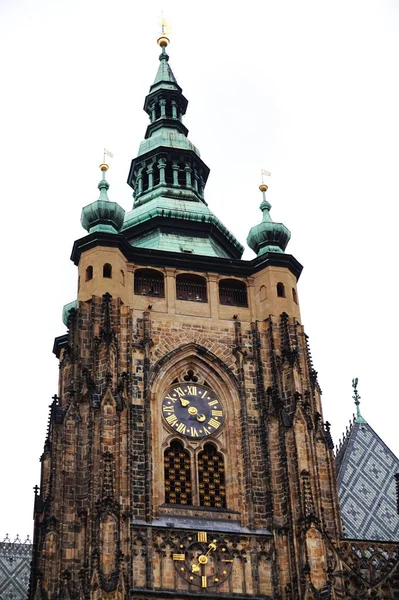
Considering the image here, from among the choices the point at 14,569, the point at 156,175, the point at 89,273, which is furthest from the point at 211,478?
the point at 156,175

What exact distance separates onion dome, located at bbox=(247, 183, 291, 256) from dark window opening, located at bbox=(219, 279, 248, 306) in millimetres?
1320

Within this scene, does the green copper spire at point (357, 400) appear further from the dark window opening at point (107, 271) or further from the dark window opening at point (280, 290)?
the dark window opening at point (107, 271)

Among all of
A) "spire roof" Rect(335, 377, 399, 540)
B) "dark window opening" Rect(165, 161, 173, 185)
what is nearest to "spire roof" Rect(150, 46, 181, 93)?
"dark window opening" Rect(165, 161, 173, 185)

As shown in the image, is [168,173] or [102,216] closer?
[102,216]

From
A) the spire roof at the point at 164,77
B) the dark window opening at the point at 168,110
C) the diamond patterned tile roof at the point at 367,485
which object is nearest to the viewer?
the diamond patterned tile roof at the point at 367,485

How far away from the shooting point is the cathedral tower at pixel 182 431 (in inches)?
1201

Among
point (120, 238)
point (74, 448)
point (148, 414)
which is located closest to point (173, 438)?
point (148, 414)

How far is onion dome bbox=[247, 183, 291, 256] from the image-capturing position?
37.7m

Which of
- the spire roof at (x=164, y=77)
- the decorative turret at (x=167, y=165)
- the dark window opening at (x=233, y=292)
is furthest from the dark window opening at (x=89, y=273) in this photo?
the spire roof at (x=164, y=77)

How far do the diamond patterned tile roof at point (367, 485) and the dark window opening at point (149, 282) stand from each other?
7484 millimetres

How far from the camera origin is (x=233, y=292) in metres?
36.7

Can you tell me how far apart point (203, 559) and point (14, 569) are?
8327mm

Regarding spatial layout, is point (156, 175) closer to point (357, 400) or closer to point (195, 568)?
point (357, 400)

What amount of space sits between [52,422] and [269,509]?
5.73m
